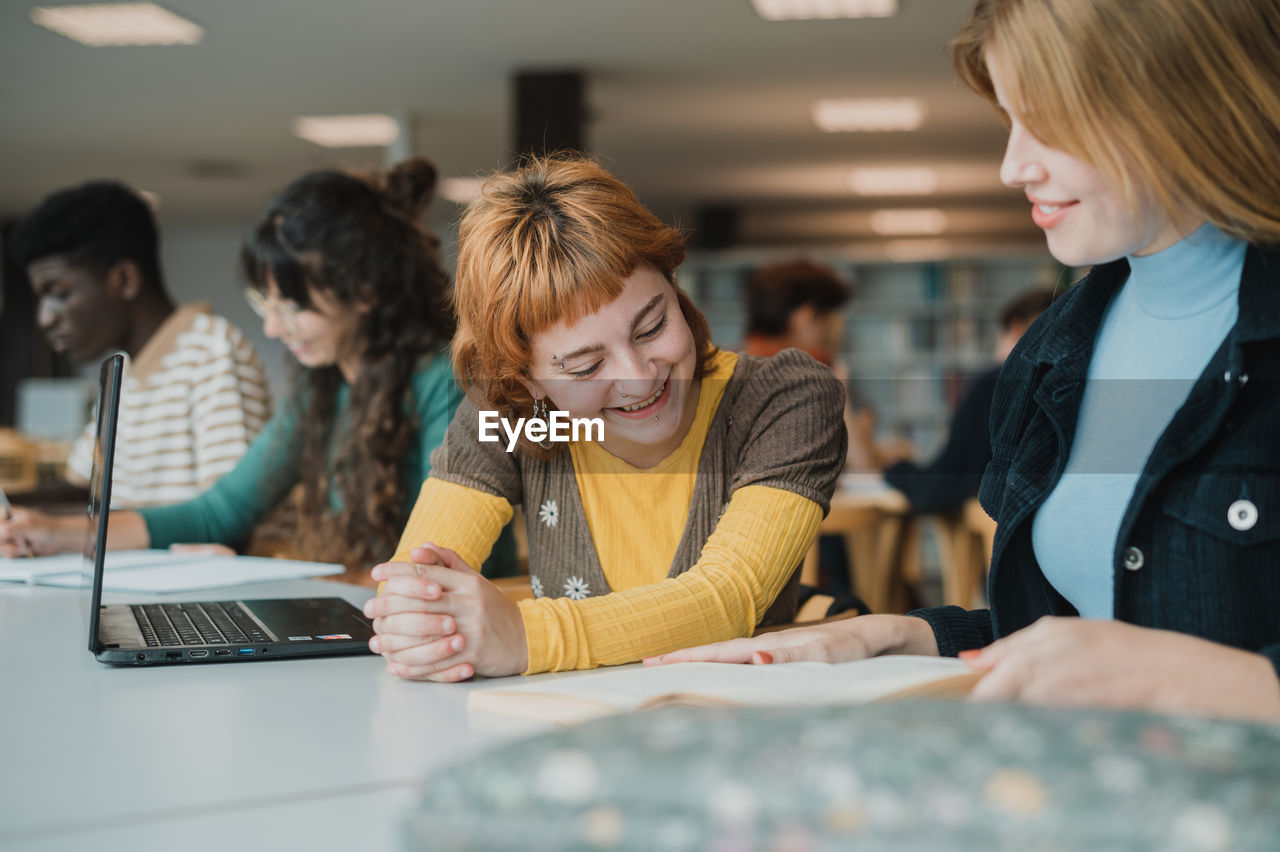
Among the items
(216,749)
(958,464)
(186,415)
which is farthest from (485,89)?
(216,749)

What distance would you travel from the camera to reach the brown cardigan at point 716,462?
4.10ft

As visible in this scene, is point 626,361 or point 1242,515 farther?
point 626,361

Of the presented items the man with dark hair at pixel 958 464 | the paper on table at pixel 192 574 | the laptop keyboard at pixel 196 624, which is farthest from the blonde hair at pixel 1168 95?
the man with dark hair at pixel 958 464

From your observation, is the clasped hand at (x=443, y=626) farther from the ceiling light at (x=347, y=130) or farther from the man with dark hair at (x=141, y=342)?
the ceiling light at (x=347, y=130)

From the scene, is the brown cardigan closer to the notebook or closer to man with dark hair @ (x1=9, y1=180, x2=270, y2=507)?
the notebook

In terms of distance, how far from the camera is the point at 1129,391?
93cm

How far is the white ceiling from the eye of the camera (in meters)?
5.20

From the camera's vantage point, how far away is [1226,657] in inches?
Answer: 26.8

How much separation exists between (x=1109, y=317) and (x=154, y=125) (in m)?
7.26

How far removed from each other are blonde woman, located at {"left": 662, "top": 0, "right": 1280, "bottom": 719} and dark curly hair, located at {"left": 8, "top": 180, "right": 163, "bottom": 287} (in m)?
2.21

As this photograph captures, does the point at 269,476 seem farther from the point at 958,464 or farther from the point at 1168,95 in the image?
the point at 958,464

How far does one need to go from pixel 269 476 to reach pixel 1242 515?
168 cm

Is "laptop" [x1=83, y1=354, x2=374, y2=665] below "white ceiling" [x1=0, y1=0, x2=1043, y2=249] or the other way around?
below

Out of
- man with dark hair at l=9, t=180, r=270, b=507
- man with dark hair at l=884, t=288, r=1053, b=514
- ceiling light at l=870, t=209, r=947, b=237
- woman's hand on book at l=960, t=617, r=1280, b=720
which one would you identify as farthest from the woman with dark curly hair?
ceiling light at l=870, t=209, r=947, b=237
